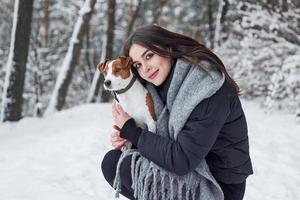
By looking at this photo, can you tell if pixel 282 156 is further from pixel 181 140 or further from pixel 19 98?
pixel 19 98

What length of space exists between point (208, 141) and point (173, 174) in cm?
29

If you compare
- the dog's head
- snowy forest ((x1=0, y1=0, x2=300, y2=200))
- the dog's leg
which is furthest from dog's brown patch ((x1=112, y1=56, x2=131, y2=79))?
snowy forest ((x1=0, y1=0, x2=300, y2=200))

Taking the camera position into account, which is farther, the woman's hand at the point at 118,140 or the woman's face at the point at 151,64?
the woman's hand at the point at 118,140

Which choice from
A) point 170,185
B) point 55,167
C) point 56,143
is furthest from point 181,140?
point 56,143

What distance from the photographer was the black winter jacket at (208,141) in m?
2.40

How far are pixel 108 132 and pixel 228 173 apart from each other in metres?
5.03

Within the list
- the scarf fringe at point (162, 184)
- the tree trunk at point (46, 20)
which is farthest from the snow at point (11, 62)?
the tree trunk at point (46, 20)

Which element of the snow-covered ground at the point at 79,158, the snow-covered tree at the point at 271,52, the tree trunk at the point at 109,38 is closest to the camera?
the snow-covered ground at the point at 79,158

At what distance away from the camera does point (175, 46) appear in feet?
8.50

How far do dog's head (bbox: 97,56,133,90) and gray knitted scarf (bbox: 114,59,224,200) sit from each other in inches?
14.6

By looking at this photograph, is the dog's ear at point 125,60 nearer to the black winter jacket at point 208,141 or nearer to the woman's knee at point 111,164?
the black winter jacket at point 208,141

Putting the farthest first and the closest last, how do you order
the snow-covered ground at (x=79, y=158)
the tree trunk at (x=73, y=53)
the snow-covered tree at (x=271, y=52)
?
1. the tree trunk at (x=73, y=53)
2. the snow-covered tree at (x=271, y=52)
3. the snow-covered ground at (x=79, y=158)

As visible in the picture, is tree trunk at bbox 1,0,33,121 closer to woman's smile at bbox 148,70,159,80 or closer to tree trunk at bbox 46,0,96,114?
tree trunk at bbox 46,0,96,114

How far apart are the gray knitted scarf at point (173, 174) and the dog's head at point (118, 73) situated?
1.22 ft
